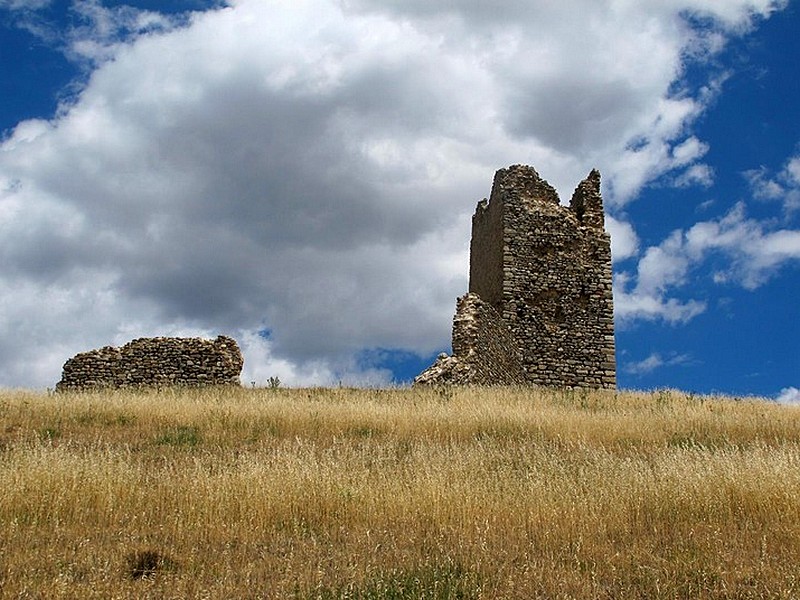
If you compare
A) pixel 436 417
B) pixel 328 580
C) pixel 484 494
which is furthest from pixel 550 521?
pixel 436 417

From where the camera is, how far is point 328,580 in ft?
19.5

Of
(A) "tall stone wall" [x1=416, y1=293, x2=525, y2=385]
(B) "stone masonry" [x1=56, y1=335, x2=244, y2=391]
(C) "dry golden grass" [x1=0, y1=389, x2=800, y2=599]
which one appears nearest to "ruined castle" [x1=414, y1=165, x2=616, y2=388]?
(A) "tall stone wall" [x1=416, y1=293, x2=525, y2=385]

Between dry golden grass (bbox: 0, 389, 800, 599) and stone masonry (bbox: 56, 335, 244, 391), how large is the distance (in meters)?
9.77

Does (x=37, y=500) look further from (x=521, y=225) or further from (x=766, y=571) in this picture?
(x=521, y=225)

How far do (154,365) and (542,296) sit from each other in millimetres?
12922

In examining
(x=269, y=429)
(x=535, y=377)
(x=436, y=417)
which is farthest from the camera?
(x=535, y=377)

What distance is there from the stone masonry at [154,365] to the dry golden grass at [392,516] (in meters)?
9.77

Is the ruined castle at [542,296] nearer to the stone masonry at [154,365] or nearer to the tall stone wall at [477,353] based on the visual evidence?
the tall stone wall at [477,353]

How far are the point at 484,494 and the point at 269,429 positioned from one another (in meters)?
6.14

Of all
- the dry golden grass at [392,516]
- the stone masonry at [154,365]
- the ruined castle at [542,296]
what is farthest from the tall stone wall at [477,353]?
the dry golden grass at [392,516]

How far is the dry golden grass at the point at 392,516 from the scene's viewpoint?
236 inches

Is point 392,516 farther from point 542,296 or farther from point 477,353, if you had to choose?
point 542,296

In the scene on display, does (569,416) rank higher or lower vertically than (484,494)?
higher

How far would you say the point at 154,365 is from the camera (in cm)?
2292
